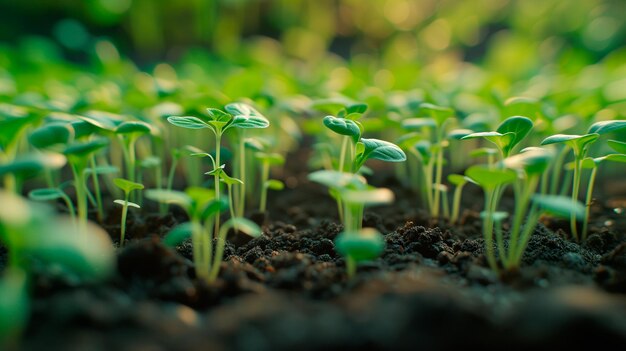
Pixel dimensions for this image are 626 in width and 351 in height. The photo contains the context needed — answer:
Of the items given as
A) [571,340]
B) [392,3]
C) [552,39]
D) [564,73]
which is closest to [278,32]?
[392,3]

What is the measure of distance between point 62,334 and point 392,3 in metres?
5.95

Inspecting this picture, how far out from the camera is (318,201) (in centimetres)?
214

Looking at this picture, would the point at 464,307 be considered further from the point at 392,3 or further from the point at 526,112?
the point at 392,3

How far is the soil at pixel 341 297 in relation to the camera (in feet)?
2.82

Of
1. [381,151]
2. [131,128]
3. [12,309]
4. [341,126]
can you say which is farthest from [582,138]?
[12,309]

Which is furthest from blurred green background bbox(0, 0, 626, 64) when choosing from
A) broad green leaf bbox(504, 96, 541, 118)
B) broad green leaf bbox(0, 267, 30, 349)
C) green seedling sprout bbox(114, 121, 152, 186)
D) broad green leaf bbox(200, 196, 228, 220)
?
broad green leaf bbox(0, 267, 30, 349)

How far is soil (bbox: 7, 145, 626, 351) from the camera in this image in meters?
0.86

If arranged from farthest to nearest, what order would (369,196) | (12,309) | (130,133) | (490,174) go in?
(130,133) < (490,174) < (369,196) < (12,309)

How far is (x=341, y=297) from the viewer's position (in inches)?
43.1

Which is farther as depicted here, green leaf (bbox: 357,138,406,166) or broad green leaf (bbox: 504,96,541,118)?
broad green leaf (bbox: 504,96,541,118)

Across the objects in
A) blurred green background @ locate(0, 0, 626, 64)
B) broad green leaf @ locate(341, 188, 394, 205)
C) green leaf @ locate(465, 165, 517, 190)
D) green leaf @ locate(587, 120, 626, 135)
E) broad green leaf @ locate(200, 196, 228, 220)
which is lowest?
broad green leaf @ locate(200, 196, 228, 220)

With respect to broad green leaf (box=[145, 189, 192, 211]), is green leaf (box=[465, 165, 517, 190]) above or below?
above

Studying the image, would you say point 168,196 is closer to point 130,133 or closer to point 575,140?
point 130,133

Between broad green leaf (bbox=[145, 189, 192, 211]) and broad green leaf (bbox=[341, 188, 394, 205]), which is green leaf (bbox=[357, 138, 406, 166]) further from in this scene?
broad green leaf (bbox=[145, 189, 192, 211])
